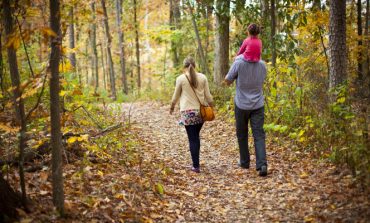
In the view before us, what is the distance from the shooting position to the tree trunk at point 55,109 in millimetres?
3947

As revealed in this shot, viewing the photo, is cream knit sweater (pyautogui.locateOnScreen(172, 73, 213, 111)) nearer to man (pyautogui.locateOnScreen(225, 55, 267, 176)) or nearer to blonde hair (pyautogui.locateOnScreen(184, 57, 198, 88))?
blonde hair (pyautogui.locateOnScreen(184, 57, 198, 88))

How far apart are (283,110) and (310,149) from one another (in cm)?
193

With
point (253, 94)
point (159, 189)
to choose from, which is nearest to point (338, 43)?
point (253, 94)

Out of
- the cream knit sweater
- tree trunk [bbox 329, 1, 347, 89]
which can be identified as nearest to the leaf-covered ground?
the cream knit sweater

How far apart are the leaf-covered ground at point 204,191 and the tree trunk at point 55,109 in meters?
0.23

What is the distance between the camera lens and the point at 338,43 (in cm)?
765

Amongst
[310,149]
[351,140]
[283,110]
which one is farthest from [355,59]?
[351,140]

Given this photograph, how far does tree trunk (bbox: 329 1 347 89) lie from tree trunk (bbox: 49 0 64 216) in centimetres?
564

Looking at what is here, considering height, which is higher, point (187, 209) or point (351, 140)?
point (351, 140)

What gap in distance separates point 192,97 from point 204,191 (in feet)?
6.01

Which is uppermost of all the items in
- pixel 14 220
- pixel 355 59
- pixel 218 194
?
pixel 355 59

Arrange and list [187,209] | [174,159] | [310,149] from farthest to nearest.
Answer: [174,159], [310,149], [187,209]

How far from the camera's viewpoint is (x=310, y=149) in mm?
7125

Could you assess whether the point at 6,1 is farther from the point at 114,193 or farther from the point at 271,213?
the point at 271,213
